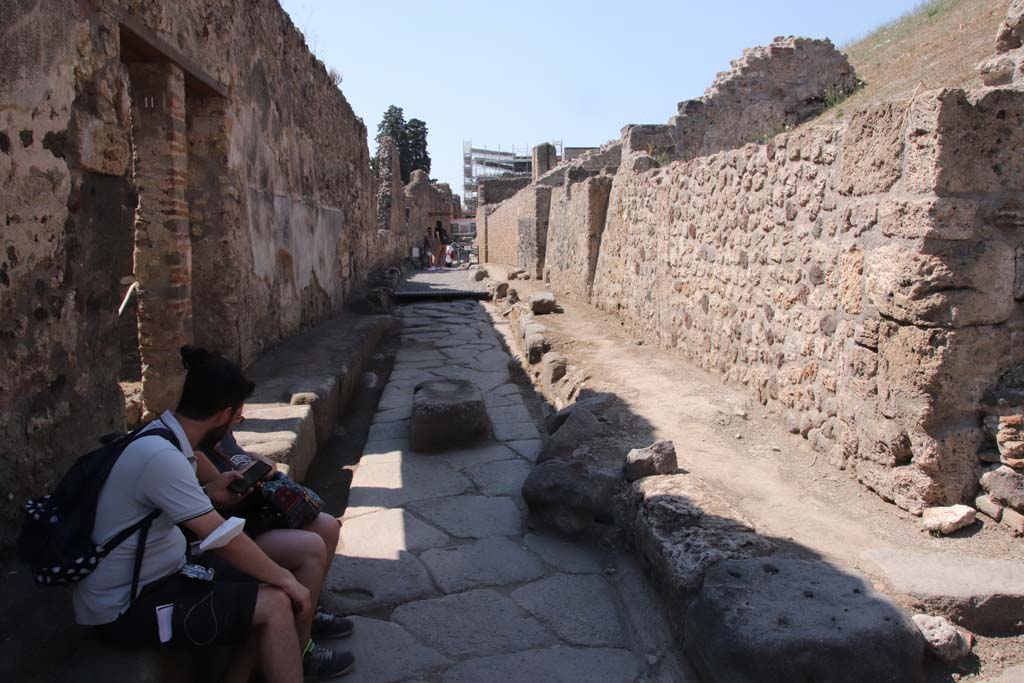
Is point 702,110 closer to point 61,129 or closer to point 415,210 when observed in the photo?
point 61,129

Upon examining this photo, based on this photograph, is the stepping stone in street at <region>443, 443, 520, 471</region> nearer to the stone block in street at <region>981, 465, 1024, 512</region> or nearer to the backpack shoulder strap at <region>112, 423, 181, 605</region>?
the stone block in street at <region>981, 465, 1024, 512</region>

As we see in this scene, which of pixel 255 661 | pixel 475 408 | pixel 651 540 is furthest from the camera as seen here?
pixel 475 408

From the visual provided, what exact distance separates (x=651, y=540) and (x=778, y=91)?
12.9 m

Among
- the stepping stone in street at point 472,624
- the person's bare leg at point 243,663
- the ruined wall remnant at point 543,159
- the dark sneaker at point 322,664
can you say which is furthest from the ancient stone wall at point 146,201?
the ruined wall remnant at point 543,159

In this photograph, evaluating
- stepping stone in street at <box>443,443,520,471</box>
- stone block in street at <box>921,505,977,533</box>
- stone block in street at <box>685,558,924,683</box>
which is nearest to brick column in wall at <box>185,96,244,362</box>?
stepping stone in street at <box>443,443,520,471</box>

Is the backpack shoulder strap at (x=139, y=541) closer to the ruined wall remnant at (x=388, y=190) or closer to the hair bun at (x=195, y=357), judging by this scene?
the hair bun at (x=195, y=357)

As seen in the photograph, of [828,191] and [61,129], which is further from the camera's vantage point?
[828,191]

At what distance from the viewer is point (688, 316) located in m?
5.60

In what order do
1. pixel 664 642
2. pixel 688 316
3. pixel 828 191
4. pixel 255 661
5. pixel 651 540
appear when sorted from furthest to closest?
pixel 688 316 → pixel 828 191 → pixel 651 540 → pixel 664 642 → pixel 255 661

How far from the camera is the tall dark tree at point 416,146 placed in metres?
44.2

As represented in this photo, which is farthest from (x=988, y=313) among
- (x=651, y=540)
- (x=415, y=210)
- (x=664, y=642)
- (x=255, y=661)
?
(x=415, y=210)

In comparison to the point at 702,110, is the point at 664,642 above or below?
below

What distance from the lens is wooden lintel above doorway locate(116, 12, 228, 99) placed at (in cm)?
351

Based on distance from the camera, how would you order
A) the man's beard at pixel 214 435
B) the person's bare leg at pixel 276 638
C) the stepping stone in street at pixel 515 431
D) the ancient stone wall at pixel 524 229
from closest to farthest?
the person's bare leg at pixel 276 638
the man's beard at pixel 214 435
the stepping stone in street at pixel 515 431
the ancient stone wall at pixel 524 229
